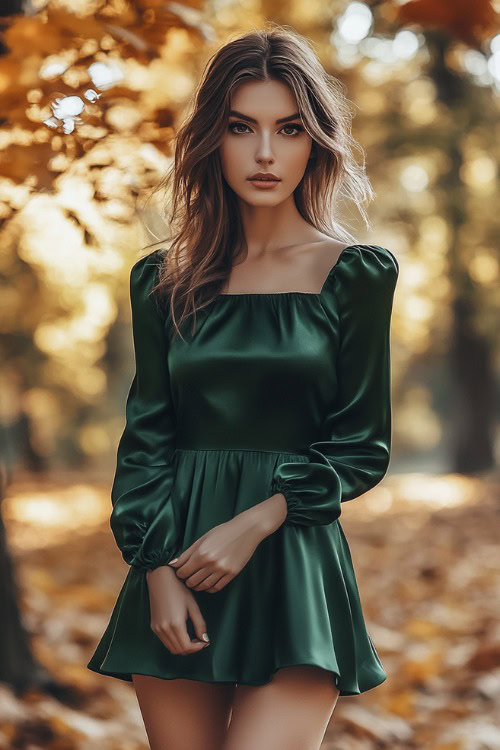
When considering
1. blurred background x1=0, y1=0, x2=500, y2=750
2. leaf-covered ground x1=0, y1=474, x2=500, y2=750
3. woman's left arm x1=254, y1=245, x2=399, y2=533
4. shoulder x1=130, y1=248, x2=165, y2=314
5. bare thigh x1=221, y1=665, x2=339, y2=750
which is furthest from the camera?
leaf-covered ground x1=0, y1=474, x2=500, y2=750

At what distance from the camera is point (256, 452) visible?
2355 millimetres

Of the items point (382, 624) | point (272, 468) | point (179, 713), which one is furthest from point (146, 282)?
point (382, 624)

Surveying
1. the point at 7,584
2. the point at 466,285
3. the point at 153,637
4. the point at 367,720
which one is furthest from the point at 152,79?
the point at 153,637

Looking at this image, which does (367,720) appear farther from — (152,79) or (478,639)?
(152,79)

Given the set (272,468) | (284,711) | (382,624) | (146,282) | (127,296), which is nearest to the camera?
(284,711)

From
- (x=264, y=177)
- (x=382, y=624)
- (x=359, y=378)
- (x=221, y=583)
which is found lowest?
(x=382, y=624)

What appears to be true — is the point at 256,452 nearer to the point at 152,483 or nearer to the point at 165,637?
the point at 152,483

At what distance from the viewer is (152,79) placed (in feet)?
28.2

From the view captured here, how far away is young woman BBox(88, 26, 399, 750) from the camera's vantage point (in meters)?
2.23

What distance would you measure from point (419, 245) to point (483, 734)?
28.8ft

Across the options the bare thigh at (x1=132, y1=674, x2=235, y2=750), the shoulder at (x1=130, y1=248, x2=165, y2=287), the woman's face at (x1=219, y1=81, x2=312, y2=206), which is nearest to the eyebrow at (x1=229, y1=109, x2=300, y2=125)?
the woman's face at (x1=219, y1=81, x2=312, y2=206)

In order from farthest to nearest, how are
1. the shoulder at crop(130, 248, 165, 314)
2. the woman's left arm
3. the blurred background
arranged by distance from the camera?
the blurred background → the shoulder at crop(130, 248, 165, 314) → the woman's left arm

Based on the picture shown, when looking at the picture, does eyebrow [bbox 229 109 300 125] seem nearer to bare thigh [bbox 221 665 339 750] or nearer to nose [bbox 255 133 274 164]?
nose [bbox 255 133 274 164]

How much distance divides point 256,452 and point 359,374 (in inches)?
11.5
